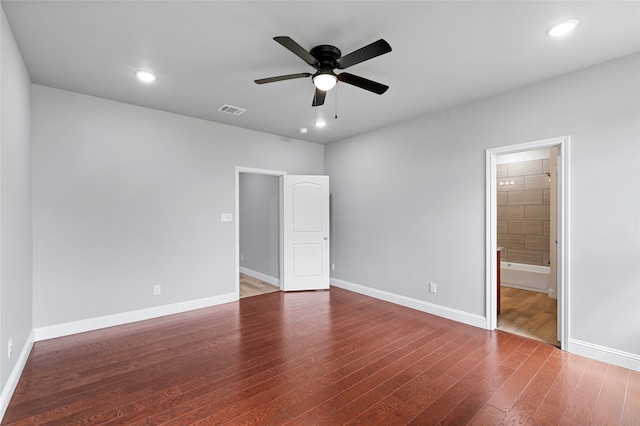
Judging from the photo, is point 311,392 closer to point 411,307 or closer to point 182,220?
point 411,307

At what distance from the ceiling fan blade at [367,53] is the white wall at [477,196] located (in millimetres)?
2160

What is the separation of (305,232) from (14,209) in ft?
12.1

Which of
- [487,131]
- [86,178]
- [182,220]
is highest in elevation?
[487,131]

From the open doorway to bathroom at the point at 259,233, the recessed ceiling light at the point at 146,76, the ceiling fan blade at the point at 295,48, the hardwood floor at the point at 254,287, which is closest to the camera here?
the ceiling fan blade at the point at 295,48

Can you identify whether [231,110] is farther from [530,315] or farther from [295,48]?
[530,315]

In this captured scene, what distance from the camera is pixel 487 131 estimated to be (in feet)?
11.4

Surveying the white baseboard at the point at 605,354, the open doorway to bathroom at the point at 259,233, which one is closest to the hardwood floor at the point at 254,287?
the open doorway to bathroom at the point at 259,233

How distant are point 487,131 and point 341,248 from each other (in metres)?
3.02

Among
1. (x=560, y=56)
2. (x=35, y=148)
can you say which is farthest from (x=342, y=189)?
(x=35, y=148)

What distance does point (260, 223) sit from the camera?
19.7 ft

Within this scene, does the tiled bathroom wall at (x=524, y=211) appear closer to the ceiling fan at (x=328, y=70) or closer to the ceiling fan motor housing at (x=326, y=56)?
the ceiling fan at (x=328, y=70)

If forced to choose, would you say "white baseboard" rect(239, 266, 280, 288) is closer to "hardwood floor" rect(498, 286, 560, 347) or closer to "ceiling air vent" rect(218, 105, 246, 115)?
"ceiling air vent" rect(218, 105, 246, 115)

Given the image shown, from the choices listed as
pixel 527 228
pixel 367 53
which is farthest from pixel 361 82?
pixel 527 228

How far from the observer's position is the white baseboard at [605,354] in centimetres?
253
